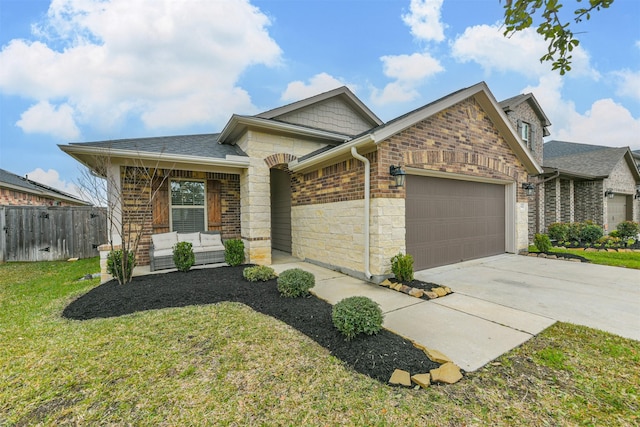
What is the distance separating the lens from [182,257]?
6.38 metres

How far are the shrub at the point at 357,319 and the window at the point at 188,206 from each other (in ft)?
20.7

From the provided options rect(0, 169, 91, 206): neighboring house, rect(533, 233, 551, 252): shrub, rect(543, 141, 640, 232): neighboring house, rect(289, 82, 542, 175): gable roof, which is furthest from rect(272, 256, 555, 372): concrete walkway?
rect(0, 169, 91, 206): neighboring house

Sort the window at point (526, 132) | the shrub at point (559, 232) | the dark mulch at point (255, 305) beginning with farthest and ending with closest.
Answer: the window at point (526, 132), the shrub at point (559, 232), the dark mulch at point (255, 305)

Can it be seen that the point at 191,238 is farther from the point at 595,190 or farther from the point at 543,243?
the point at 595,190

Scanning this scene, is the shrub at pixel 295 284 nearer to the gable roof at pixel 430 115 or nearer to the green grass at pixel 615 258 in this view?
the gable roof at pixel 430 115

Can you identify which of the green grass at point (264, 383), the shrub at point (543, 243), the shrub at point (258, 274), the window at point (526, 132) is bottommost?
the green grass at point (264, 383)

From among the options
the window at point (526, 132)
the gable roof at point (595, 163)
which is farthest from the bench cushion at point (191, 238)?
the gable roof at point (595, 163)

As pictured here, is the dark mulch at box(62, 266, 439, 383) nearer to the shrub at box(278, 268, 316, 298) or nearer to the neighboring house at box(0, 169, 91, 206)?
the shrub at box(278, 268, 316, 298)

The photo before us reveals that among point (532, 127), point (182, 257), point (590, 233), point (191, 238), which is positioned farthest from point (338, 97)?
point (590, 233)

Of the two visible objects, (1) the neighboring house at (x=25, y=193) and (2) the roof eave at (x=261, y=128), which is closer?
(2) the roof eave at (x=261, y=128)

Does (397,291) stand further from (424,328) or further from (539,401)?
(539,401)

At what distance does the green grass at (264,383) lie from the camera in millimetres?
1944

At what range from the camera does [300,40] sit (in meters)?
8.94

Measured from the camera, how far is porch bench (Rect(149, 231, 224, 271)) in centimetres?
666
